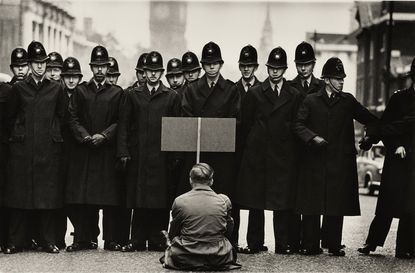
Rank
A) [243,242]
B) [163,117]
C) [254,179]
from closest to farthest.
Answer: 1. [163,117]
2. [254,179]
3. [243,242]

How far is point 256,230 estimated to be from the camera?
10.4 m

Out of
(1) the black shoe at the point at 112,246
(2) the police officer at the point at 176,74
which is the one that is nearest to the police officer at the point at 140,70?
(2) the police officer at the point at 176,74

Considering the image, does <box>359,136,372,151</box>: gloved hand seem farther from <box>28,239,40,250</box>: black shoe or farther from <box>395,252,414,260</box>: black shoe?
<box>28,239,40,250</box>: black shoe

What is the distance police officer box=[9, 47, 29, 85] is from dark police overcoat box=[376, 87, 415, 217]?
435cm

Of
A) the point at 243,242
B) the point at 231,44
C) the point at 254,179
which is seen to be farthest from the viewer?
the point at 231,44

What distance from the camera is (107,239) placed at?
1051 centimetres

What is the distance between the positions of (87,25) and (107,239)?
6436mm

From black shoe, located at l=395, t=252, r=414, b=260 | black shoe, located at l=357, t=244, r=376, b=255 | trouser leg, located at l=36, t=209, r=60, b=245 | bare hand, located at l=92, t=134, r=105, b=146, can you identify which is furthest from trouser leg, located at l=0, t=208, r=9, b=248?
black shoe, located at l=395, t=252, r=414, b=260

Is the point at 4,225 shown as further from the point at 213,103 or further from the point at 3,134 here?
the point at 213,103

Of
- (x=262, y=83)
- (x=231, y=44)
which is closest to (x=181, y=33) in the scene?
(x=231, y=44)

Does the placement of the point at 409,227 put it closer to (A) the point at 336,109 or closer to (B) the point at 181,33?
(A) the point at 336,109

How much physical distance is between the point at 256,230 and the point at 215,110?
1525 mm

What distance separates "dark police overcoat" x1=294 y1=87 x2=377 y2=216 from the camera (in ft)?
34.0

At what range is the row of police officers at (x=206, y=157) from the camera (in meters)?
10.3
